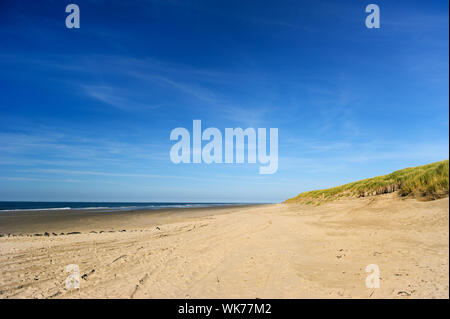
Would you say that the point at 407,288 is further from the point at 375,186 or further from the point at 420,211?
the point at 375,186

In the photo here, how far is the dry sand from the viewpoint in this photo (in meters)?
5.27

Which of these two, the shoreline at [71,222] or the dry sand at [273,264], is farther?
the shoreline at [71,222]

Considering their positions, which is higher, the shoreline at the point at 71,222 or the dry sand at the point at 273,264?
the dry sand at the point at 273,264

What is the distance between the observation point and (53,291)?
20.0 feet

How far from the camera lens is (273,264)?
7.22 m

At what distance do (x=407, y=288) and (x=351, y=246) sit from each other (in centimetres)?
311

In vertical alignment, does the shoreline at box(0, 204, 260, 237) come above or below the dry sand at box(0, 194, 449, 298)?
below

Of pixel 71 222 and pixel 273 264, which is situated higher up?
pixel 273 264

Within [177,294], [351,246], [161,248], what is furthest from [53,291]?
[351,246]

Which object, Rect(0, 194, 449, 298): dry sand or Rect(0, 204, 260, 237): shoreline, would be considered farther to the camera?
Rect(0, 204, 260, 237): shoreline

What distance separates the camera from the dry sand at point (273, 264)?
17.3ft

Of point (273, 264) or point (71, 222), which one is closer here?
point (273, 264)

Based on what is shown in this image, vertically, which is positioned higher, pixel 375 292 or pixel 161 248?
pixel 375 292

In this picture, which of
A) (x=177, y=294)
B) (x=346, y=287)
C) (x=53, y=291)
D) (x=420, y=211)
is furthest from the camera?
(x=420, y=211)
